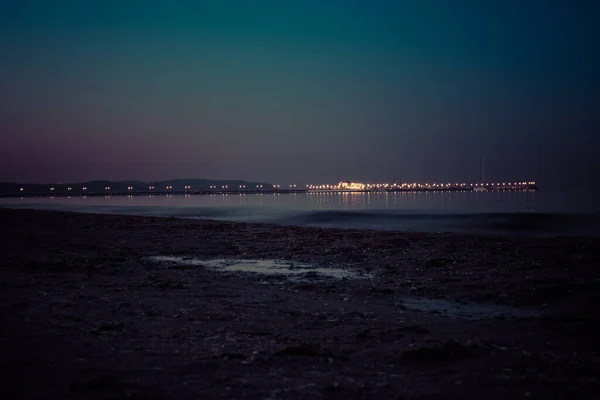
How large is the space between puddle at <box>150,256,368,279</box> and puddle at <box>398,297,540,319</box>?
3908 millimetres

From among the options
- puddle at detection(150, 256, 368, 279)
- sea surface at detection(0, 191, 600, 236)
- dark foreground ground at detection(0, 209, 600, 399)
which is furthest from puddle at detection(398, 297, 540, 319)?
sea surface at detection(0, 191, 600, 236)

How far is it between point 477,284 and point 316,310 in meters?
5.52

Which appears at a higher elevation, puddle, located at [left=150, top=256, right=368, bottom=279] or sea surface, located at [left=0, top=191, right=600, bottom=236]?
puddle, located at [left=150, top=256, right=368, bottom=279]

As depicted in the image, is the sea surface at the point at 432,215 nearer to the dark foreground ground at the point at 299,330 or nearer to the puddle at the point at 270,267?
the puddle at the point at 270,267

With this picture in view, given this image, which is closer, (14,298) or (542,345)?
(542,345)

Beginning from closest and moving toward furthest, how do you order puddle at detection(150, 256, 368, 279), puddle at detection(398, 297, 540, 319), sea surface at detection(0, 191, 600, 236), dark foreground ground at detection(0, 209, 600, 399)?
dark foreground ground at detection(0, 209, 600, 399)
puddle at detection(398, 297, 540, 319)
puddle at detection(150, 256, 368, 279)
sea surface at detection(0, 191, 600, 236)

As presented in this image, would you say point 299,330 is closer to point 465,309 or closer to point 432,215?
point 465,309

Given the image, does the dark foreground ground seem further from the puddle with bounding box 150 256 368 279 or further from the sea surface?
the sea surface

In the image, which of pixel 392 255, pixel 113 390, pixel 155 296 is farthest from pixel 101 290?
pixel 392 255

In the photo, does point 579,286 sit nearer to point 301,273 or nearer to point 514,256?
point 514,256

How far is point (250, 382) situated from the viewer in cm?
694

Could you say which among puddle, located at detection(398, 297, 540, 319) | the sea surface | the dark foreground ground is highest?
the dark foreground ground

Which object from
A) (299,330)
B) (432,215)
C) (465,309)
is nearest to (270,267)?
(465,309)

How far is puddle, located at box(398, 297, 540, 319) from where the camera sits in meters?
11.2
